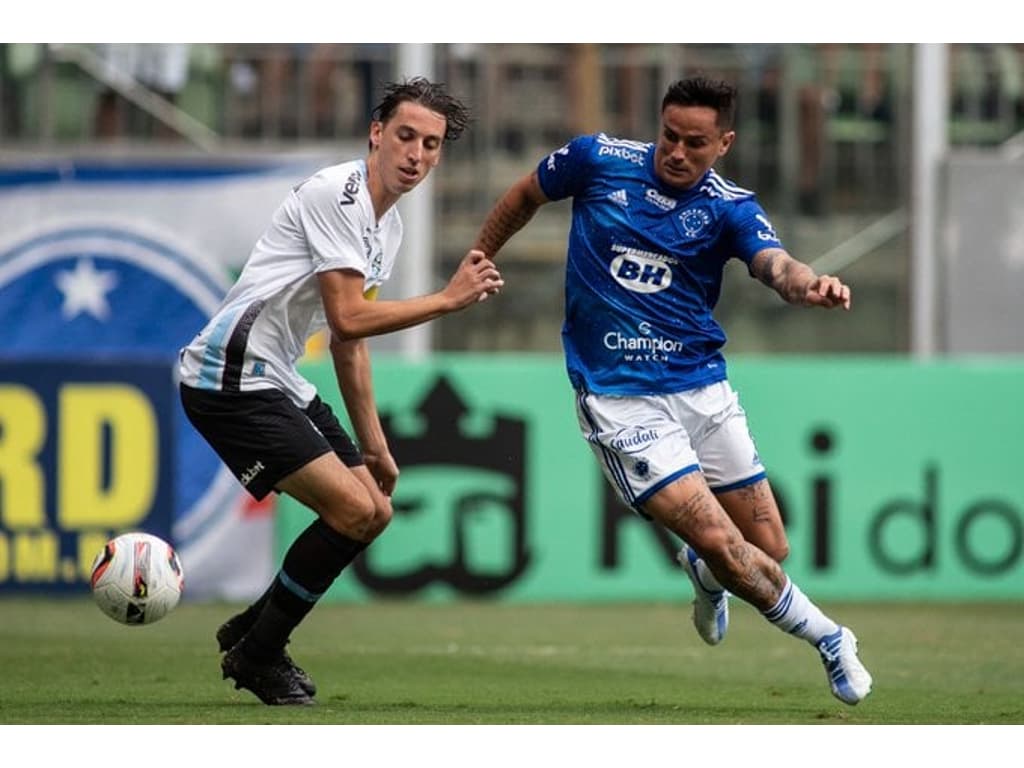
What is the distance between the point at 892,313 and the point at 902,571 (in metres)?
5.15

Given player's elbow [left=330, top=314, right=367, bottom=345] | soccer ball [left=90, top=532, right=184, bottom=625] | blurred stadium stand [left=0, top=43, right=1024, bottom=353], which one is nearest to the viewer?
player's elbow [left=330, top=314, right=367, bottom=345]

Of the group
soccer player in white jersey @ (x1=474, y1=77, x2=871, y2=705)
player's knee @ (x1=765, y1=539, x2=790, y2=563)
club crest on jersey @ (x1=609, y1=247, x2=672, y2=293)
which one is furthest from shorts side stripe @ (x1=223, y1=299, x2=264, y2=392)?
player's knee @ (x1=765, y1=539, x2=790, y2=563)

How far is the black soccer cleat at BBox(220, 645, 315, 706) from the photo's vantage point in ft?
26.8

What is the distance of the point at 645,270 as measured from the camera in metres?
8.24

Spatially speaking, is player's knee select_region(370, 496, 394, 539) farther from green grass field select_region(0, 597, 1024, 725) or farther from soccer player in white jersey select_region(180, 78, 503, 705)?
green grass field select_region(0, 597, 1024, 725)

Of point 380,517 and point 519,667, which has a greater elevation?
point 380,517

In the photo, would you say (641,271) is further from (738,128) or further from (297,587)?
(738,128)

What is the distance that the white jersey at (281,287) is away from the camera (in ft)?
26.2

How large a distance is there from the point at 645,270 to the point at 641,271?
0.02m

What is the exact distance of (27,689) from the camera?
8.77 meters

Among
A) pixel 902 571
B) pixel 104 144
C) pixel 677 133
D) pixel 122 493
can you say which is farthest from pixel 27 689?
pixel 104 144

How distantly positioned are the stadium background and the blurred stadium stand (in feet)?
0.08

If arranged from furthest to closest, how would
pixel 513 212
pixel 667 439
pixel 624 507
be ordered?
pixel 624 507 < pixel 513 212 < pixel 667 439

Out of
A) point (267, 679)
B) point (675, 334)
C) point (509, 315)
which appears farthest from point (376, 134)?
point (509, 315)
